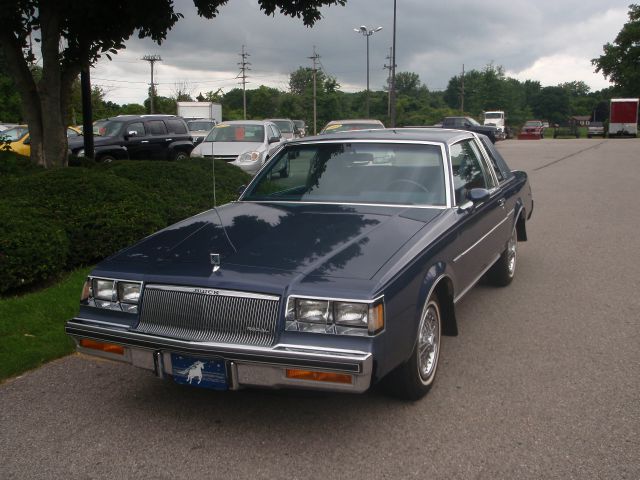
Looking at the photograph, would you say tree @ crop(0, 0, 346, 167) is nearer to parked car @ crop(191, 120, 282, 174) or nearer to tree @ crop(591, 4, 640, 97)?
parked car @ crop(191, 120, 282, 174)

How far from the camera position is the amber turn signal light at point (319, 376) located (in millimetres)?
3309

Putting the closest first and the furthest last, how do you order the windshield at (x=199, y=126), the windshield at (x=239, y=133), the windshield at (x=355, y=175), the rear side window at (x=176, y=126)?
the windshield at (x=355, y=175)
the windshield at (x=239, y=133)
the rear side window at (x=176, y=126)
the windshield at (x=199, y=126)

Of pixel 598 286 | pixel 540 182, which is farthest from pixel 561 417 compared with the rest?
pixel 540 182

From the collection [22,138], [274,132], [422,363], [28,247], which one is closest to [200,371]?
[422,363]

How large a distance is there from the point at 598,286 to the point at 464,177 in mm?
2287

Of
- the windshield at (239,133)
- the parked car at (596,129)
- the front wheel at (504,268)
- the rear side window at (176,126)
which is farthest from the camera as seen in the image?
the parked car at (596,129)

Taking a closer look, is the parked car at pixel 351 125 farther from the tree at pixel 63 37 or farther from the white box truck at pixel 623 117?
the white box truck at pixel 623 117

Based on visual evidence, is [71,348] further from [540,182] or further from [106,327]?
[540,182]

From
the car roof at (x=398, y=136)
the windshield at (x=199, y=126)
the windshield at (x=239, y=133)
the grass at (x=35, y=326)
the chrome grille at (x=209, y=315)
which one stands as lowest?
the grass at (x=35, y=326)

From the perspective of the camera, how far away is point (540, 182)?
17.2m

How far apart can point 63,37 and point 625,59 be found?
7960 centimetres

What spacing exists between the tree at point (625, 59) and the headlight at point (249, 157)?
71.1 metres

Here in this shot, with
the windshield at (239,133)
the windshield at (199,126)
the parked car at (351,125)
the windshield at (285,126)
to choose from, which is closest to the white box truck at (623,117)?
the windshield at (199,126)

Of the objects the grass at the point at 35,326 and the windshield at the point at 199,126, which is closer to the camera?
the grass at the point at 35,326
